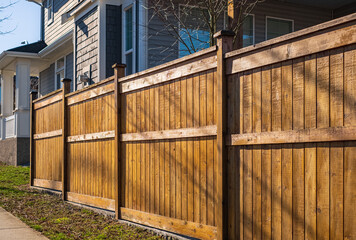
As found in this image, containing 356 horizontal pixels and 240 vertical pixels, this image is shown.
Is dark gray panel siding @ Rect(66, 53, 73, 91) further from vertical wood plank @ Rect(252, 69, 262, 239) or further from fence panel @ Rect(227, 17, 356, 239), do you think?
vertical wood plank @ Rect(252, 69, 262, 239)

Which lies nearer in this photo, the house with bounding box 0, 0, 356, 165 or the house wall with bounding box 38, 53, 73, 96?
the house with bounding box 0, 0, 356, 165

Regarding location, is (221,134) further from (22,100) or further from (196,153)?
(22,100)

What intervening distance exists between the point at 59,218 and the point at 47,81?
14.6m

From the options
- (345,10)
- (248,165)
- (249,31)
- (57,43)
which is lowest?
(248,165)

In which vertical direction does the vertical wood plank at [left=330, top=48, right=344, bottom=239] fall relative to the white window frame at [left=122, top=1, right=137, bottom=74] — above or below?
below

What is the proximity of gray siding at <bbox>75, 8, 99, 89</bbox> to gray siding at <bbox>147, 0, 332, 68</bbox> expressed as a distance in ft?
6.44

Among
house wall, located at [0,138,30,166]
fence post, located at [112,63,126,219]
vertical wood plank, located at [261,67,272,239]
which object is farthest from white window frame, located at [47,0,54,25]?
vertical wood plank, located at [261,67,272,239]

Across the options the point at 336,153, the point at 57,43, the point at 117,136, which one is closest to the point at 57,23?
the point at 57,43

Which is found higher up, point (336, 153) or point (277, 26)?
point (277, 26)

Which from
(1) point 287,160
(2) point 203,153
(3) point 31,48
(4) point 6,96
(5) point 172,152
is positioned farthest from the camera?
(4) point 6,96

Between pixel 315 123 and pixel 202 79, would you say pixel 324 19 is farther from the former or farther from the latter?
pixel 315 123

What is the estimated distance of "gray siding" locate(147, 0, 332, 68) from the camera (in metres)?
12.5

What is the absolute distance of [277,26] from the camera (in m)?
14.6

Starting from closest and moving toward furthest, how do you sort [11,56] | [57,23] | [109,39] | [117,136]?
[117,136] → [109,39] → [11,56] → [57,23]
